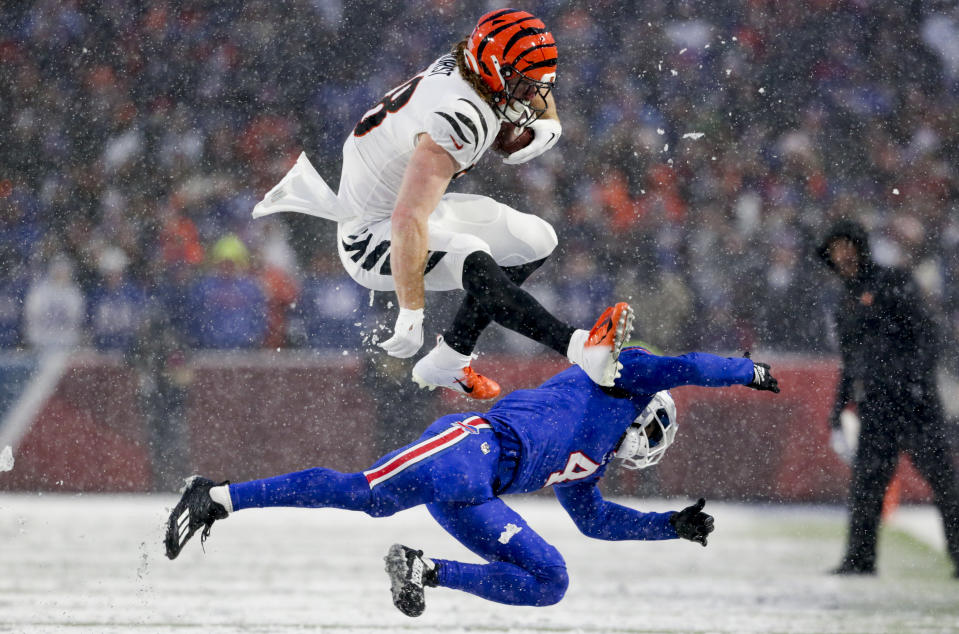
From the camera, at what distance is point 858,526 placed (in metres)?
4.69

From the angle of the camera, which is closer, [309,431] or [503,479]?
[503,479]

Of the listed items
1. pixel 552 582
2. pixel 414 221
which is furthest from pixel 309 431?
pixel 414 221

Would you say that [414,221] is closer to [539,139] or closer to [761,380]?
[539,139]

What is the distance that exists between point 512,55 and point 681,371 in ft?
2.70

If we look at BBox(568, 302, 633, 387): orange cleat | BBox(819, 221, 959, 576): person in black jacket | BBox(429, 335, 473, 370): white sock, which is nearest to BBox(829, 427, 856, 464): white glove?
BBox(819, 221, 959, 576): person in black jacket

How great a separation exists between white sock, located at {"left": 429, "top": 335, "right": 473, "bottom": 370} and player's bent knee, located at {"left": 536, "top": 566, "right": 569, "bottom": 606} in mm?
584

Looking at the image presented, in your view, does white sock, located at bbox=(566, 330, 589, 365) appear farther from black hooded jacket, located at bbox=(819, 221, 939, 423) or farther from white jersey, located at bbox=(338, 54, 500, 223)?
black hooded jacket, located at bbox=(819, 221, 939, 423)

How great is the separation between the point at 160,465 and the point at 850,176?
13.0 feet

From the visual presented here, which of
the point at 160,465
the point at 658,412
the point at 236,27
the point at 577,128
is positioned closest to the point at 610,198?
the point at 577,128

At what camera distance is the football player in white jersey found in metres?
2.63

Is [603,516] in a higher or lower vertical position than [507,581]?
higher

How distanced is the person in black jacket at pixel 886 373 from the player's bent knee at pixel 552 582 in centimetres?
209

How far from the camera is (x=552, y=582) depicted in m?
2.76

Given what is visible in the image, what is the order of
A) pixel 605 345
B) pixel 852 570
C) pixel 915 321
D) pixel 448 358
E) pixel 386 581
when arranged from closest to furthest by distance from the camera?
pixel 605 345 < pixel 448 358 < pixel 915 321 < pixel 386 581 < pixel 852 570
